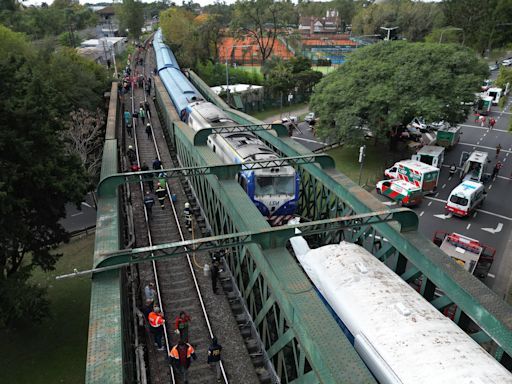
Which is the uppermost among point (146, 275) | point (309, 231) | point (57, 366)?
point (309, 231)

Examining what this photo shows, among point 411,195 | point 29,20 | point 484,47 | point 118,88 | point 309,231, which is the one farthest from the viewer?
point 484,47

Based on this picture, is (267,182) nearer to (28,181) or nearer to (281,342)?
Answer: (281,342)

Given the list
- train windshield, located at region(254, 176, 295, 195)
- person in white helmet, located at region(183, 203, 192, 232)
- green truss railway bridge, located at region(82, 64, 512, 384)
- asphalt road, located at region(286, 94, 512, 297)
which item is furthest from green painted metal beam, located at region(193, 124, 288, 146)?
asphalt road, located at region(286, 94, 512, 297)

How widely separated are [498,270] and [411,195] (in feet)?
25.0

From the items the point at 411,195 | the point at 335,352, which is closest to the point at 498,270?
the point at 411,195

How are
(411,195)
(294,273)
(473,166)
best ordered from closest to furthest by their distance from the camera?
(294,273) < (411,195) < (473,166)

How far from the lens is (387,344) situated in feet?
28.4

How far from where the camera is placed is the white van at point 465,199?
2500 centimetres

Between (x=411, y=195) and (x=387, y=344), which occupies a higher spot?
(x=387, y=344)

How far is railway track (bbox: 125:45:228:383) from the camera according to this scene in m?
11.3

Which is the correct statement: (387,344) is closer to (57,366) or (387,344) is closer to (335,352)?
(335,352)

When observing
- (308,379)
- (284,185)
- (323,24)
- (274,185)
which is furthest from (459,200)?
(323,24)

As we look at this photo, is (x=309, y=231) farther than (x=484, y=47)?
No

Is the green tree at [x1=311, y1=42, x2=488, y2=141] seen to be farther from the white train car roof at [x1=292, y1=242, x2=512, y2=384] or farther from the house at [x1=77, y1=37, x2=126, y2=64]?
the house at [x1=77, y1=37, x2=126, y2=64]
